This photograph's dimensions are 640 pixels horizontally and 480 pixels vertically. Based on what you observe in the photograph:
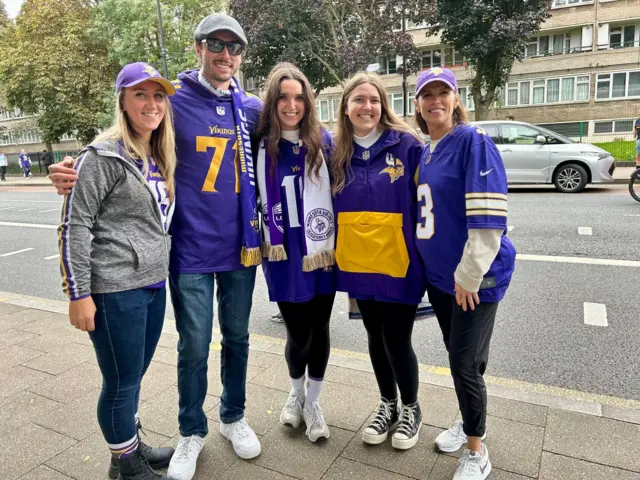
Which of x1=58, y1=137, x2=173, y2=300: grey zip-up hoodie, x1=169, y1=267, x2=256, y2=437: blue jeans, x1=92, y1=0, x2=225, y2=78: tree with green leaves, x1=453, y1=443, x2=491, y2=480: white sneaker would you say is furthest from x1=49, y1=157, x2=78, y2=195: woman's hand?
x1=92, y1=0, x2=225, y2=78: tree with green leaves

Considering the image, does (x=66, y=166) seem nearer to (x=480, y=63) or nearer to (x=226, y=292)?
(x=226, y=292)

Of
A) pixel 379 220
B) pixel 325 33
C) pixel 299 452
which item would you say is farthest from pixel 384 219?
pixel 325 33

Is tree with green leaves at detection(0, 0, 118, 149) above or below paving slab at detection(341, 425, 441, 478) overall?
above

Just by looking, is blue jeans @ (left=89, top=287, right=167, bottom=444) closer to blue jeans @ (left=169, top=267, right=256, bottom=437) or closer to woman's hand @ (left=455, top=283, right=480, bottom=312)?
blue jeans @ (left=169, top=267, right=256, bottom=437)

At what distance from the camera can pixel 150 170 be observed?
2252 mm

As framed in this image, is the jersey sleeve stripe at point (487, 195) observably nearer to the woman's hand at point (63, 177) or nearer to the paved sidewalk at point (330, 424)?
the paved sidewalk at point (330, 424)

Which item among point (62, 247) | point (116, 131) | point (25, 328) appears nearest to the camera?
point (62, 247)

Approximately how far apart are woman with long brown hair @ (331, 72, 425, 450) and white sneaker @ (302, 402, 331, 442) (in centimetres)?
24

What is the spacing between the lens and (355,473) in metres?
2.47

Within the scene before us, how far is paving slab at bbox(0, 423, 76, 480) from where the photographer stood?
261 cm

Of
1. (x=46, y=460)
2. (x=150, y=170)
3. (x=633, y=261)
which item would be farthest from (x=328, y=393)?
(x=633, y=261)

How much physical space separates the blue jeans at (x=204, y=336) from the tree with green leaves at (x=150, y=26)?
26.7m

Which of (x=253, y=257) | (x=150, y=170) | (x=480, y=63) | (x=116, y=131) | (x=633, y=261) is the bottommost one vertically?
(x=633, y=261)

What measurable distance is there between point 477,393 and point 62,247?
1.92m
